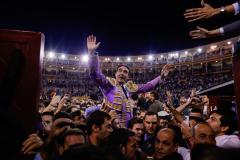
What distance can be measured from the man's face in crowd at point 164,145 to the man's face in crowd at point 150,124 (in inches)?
53.9

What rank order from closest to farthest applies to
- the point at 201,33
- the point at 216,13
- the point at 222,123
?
the point at 216,13 < the point at 201,33 < the point at 222,123

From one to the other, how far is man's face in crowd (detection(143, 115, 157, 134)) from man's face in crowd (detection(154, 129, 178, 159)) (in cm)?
137

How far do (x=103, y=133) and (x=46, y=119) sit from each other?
146 centimetres

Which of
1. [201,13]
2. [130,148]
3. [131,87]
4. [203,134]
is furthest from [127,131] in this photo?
[131,87]

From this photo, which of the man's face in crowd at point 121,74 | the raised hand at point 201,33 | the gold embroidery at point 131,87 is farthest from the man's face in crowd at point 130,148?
the gold embroidery at point 131,87

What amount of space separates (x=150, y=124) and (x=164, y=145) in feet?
4.90

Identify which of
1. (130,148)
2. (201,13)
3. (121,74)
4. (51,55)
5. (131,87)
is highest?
(51,55)

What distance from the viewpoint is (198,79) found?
148ft

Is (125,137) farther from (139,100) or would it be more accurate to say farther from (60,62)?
(60,62)

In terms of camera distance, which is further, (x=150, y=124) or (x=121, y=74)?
(x=121, y=74)

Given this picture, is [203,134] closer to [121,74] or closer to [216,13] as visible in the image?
[216,13]

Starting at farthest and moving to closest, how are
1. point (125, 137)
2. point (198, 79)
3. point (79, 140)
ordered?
point (198, 79), point (125, 137), point (79, 140)

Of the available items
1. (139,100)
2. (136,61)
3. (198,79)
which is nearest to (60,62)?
(136,61)

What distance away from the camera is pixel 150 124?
4.85m
